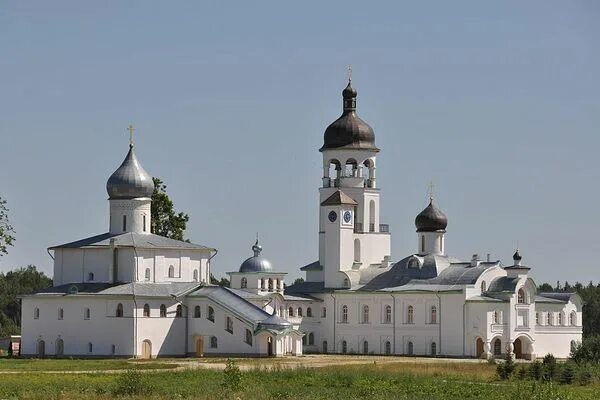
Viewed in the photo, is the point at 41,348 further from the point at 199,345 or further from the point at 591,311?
the point at 591,311

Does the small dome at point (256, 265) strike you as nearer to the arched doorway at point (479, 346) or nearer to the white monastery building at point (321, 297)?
the white monastery building at point (321, 297)

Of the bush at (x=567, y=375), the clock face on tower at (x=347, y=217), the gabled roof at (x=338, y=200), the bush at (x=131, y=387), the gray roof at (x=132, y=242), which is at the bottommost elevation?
the bush at (x=131, y=387)

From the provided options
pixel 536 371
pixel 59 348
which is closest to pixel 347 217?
pixel 59 348

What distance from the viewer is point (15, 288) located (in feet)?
414

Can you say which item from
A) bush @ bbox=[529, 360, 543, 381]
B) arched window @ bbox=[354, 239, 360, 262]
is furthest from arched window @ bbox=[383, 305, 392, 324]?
bush @ bbox=[529, 360, 543, 381]

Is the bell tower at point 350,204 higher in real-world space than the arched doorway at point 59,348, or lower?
higher

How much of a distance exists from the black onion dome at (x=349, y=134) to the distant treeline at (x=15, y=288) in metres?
29.8

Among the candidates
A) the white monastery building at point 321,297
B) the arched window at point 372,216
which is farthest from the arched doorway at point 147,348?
the arched window at point 372,216

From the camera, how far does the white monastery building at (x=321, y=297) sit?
83.9 meters

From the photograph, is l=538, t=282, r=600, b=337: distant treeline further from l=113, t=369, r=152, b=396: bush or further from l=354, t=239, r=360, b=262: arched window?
l=113, t=369, r=152, b=396: bush

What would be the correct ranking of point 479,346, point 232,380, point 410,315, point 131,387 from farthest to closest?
point 410,315
point 479,346
point 131,387
point 232,380

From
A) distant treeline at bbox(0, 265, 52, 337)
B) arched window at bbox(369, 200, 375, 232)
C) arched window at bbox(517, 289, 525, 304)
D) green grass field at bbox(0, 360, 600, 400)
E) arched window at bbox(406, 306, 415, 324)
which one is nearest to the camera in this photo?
green grass field at bbox(0, 360, 600, 400)

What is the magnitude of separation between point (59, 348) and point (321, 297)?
58.8 ft

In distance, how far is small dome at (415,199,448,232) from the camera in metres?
93.9
